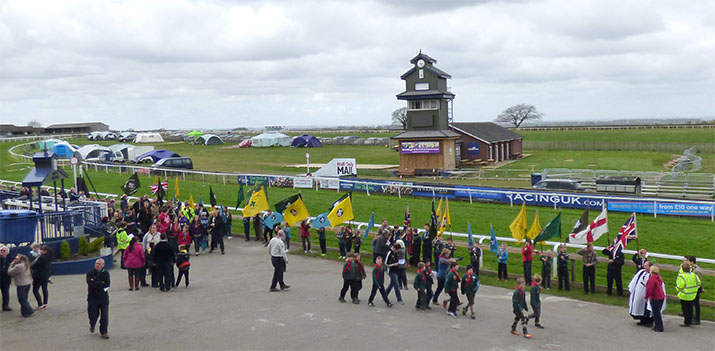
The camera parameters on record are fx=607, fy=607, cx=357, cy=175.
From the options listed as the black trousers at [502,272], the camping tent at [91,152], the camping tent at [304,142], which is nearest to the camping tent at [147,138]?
the camping tent at [304,142]

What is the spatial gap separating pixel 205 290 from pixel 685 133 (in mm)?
94141

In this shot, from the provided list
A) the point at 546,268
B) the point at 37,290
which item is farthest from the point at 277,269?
the point at 546,268

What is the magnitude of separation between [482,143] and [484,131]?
4.73 meters

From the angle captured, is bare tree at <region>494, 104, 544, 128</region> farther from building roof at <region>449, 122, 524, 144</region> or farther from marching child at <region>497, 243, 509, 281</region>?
marching child at <region>497, 243, 509, 281</region>

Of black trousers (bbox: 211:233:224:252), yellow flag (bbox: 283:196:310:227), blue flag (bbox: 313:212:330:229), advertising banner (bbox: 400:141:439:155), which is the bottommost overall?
black trousers (bbox: 211:233:224:252)

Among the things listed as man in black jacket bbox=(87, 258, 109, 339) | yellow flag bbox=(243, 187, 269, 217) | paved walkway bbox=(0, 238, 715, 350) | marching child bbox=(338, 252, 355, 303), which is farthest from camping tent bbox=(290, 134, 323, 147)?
man in black jacket bbox=(87, 258, 109, 339)

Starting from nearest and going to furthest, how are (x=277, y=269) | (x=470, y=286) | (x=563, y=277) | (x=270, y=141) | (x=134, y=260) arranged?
1. (x=470, y=286)
2. (x=134, y=260)
3. (x=277, y=269)
4. (x=563, y=277)
5. (x=270, y=141)

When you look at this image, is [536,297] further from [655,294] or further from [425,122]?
[425,122]

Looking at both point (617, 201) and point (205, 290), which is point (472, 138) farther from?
point (205, 290)

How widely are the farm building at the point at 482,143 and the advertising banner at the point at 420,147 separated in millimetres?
7493

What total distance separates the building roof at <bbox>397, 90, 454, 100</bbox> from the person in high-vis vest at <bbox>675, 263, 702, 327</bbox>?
4134 centimetres

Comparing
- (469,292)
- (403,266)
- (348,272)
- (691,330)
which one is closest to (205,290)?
(348,272)

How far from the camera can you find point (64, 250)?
17.4 meters

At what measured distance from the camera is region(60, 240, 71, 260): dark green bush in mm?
17370
